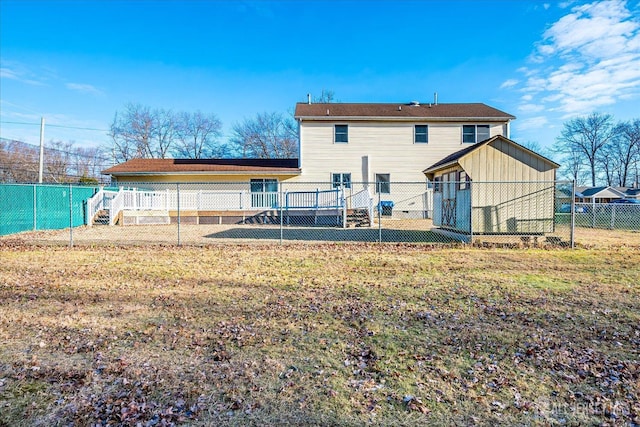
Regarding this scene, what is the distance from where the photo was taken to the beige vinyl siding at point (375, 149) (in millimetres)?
21266

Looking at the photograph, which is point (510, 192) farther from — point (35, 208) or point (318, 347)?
point (35, 208)

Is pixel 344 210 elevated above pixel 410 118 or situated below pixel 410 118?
below

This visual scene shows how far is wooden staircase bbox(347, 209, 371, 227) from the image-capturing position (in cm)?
1681

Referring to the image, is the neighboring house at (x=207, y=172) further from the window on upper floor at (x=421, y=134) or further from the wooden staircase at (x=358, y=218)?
the window on upper floor at (x=421, y=134)

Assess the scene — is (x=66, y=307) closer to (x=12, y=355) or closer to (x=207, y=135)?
(x=12, y=355)

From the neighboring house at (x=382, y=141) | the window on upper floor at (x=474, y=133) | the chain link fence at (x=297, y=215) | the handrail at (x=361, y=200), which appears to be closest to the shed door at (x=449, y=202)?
the chain link fence at (x=297, y=215)

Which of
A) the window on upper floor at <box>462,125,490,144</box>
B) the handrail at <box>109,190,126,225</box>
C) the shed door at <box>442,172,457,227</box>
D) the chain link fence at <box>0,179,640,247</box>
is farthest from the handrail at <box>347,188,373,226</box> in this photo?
the handrail at <box>109,190,126,225</box>

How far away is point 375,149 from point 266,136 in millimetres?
25638

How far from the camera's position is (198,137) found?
1822 inches

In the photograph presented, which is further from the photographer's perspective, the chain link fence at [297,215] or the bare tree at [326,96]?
the bare tree at [326,96]

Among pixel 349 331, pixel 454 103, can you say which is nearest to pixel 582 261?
pixel 349 331

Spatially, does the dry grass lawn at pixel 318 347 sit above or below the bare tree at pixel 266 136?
below

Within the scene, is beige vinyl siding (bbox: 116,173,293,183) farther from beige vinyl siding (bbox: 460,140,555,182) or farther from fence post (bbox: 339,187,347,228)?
beige vinyl siding (bbox: 460,140,555,182)

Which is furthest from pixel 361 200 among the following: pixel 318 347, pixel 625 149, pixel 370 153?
pixel 625 149
